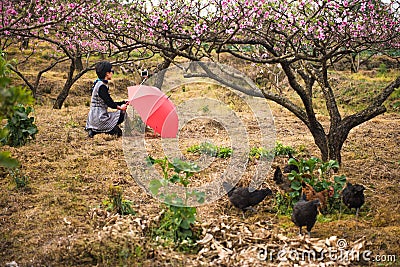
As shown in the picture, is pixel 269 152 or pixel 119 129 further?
pixel 119 129

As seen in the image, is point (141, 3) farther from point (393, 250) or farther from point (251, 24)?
point (393, 250)

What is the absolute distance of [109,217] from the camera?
4.43 meters

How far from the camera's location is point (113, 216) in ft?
14.4

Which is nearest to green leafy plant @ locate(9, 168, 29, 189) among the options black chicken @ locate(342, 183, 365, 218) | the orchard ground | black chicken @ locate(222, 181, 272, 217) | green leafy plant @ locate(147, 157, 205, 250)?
the orchard ground

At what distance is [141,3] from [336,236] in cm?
501

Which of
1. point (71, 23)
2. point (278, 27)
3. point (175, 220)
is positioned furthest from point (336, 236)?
point (71, 23)

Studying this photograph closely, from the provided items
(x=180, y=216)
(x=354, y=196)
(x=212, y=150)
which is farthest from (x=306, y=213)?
(x=212, y=150)

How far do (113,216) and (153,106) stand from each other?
310cm

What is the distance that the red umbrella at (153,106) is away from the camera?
725cm

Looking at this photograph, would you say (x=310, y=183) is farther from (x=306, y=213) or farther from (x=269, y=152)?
(x=269, y=152)

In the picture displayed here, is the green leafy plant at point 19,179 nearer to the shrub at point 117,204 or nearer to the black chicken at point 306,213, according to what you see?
the shrub at point 117,204

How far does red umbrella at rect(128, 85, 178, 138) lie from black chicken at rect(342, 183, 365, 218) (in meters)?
3.27

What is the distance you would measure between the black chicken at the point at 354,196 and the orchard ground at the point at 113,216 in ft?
0.49

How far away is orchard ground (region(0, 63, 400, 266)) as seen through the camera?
12.4 feet
